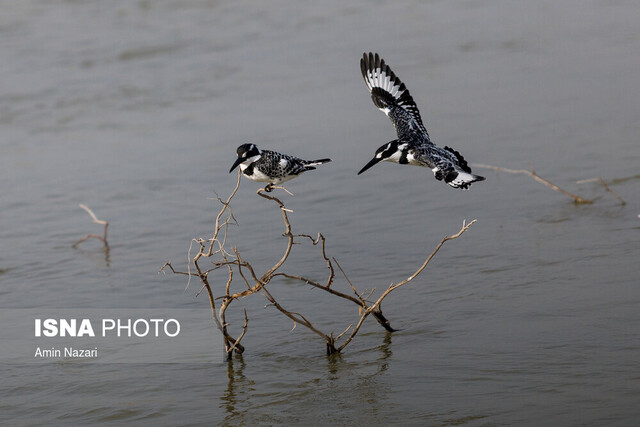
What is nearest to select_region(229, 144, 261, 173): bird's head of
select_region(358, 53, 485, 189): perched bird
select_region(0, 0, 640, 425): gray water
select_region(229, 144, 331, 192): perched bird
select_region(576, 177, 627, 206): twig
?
select_region(229, 144, 331, 192): perched bird

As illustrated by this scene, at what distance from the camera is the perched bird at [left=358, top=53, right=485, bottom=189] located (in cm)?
568

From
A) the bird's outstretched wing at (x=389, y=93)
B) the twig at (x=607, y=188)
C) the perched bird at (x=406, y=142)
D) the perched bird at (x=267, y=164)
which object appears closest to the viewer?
the perched bird at (x=267, y=164)

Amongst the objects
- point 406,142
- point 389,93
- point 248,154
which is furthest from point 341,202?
point 248,154

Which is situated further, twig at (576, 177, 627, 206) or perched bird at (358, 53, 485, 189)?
twig at (576, 177, 627, 206)

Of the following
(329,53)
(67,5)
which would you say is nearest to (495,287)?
(329,53)

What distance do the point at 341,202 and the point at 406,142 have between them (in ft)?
9.22

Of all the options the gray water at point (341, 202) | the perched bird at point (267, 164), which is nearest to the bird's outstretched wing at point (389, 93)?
the gray water at point (341, 202)

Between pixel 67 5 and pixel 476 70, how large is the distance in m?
9.06

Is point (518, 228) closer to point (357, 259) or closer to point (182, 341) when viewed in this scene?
point (357, 259)

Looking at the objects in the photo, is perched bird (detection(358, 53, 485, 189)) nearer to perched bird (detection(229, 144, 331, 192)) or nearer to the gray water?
perched bird (detection(229, 144, 331, 192))

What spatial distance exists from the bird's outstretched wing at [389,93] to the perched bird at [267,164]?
1.44m

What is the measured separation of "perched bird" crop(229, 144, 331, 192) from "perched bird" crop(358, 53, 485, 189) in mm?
732

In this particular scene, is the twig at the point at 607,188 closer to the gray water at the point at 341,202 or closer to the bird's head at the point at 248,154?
the gray water at the point at 341,202

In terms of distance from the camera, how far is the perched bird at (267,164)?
543 centimetres
